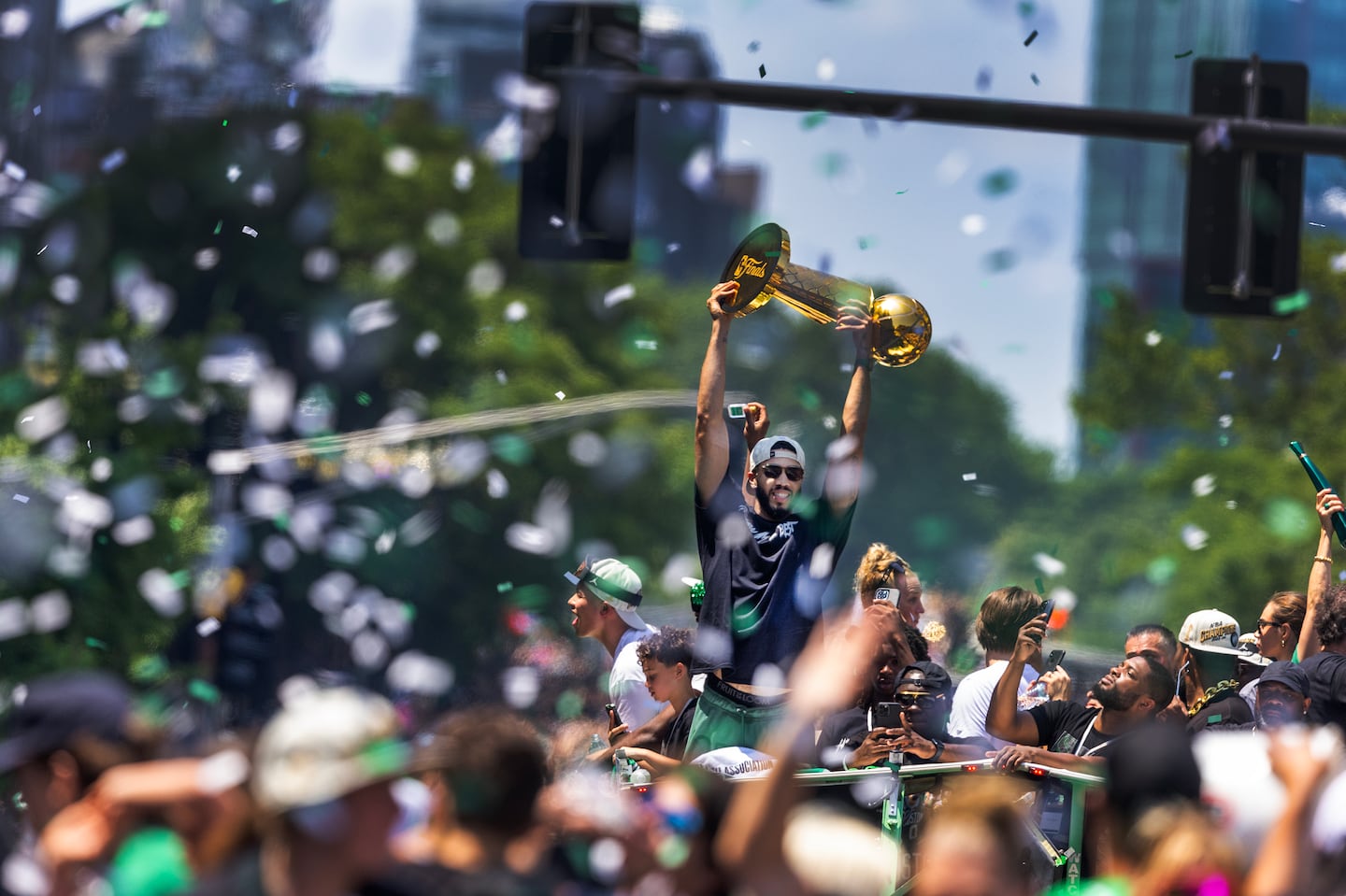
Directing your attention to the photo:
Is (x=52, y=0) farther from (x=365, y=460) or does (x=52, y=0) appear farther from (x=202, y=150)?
(x=365, y=460)

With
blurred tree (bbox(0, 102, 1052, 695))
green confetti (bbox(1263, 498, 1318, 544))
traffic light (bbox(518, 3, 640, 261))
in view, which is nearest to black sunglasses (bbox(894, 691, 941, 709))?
traffic light (bbox(518, 3, 640, 261))

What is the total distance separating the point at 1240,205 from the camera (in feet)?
23.2

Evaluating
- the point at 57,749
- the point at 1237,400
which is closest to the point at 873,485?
the point at 1237,400

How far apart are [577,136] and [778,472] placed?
6.10 feet

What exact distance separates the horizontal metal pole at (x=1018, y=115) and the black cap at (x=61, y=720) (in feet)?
12.3

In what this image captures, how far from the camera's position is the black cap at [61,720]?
3.68 m

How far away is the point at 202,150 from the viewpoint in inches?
1097

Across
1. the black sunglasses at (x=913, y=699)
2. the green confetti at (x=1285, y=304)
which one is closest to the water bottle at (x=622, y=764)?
the black sunglasses at (x=913, y=699)

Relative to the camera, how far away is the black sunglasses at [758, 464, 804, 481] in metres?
5.87

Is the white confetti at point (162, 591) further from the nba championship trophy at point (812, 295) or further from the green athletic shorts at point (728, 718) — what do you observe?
the green athletic shorts at point (728, 718)

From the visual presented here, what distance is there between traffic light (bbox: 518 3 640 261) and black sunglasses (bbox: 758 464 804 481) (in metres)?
1.40

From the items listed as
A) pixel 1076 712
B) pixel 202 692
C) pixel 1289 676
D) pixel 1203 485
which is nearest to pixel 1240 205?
pixel 1289 676

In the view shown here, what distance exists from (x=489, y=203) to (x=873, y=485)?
11774 mm

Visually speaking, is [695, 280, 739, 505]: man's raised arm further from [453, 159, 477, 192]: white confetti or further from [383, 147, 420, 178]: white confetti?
[453, 159, 477, 192]: white confetti
